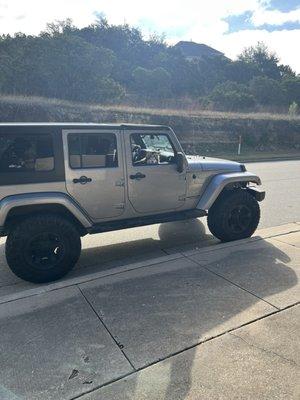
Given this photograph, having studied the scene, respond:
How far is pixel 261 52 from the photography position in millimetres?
67250

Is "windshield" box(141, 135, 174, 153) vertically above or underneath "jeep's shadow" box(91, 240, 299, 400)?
above

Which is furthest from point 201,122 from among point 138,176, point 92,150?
point 92,150

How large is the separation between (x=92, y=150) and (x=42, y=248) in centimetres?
130

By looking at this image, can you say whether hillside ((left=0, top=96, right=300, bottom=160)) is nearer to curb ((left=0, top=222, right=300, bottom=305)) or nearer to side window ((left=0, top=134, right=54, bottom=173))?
curb ((left=0, top=222, right=300, bottom=305))

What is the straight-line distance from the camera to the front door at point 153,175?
14.6 feet

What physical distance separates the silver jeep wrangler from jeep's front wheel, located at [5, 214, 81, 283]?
0.01 metres

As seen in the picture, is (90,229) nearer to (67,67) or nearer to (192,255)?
(192,255)

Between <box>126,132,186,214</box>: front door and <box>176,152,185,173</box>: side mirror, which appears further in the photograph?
<box>176,152,185,173</box>: side mirror

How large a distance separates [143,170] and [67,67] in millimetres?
31870

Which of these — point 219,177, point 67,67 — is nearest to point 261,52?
point 67,67

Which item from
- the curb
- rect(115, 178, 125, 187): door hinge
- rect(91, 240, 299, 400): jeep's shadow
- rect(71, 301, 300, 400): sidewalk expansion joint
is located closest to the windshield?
rect(115, 178, 125, 187): door hinge

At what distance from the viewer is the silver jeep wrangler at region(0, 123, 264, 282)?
3.78 meters

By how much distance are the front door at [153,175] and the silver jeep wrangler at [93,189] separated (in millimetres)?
13

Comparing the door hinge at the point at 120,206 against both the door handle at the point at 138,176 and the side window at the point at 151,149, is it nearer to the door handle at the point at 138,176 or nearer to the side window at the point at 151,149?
the door handle at the point at 138,176
